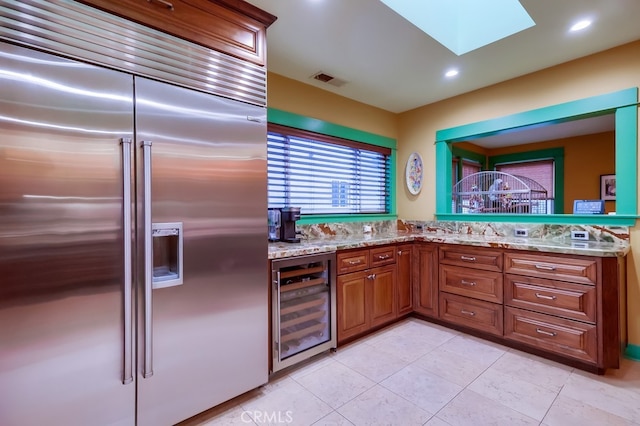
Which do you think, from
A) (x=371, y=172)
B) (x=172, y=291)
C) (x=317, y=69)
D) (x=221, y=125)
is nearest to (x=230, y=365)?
(x=172, y=291)

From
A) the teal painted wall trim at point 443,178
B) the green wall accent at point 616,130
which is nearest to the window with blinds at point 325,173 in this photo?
the teal painted wall trim at point 443,178

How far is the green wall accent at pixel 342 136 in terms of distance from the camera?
2778mm

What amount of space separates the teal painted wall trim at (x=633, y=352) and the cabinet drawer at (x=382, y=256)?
1.93 meters

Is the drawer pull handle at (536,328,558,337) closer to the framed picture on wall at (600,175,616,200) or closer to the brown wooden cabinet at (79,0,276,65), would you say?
the brown wooden cabinet at (79,0,276,65)

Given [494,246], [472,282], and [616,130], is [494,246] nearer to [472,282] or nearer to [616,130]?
[472,282]

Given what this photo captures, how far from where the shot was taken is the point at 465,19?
2.41 metres

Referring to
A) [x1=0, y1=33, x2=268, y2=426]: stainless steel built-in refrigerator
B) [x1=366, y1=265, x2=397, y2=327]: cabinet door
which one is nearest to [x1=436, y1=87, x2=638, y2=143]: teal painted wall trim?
[x1=366, y1=265, x2=397, y2=327]: cabinet door

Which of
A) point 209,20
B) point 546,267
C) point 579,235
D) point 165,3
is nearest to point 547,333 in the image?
point 546,267

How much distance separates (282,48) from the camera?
2338 millimetres

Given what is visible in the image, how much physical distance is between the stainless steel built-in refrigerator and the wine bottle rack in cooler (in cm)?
26

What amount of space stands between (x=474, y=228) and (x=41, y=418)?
11.9 ft

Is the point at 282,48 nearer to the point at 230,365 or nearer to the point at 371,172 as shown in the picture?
the point at 371,172

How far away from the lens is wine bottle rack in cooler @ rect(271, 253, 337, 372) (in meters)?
2.03

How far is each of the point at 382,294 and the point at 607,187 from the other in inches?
189
